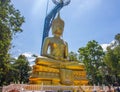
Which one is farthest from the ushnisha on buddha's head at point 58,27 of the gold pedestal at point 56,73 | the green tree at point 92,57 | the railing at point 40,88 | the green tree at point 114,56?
the green tree at point 92,57

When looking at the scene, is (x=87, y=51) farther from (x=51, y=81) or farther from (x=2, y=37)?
(x=2, y=37)

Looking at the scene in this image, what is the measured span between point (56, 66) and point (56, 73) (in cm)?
43

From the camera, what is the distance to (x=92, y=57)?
95.4 ft

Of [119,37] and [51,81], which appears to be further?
[119,37]

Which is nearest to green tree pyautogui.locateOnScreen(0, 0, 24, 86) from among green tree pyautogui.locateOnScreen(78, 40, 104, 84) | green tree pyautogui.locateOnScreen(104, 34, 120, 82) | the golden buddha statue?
the golden buddha statue

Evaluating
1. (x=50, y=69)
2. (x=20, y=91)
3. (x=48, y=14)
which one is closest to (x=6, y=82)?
(x=48, y=14)

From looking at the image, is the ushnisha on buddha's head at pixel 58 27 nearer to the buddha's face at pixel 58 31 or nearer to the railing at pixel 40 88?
the buddha's face at pixel 58 31

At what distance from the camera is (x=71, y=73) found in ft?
49.4

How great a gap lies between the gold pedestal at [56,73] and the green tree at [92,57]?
43.6 ft

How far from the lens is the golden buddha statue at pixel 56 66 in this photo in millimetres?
13312

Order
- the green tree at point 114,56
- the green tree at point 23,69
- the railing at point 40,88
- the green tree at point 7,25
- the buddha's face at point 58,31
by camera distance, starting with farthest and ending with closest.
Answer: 1. the green tree at point 23,69
2. the green tree at point 114,56
3. the buddha's face at point 58,31
4. the green tree at point 7,25
5. the railing at point 40,88

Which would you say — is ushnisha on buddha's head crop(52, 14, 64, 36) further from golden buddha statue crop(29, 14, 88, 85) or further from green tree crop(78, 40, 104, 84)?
green tree crop(78, 40, 104, 84)

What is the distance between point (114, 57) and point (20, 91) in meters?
17.2

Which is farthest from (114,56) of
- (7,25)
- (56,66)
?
(7,25)
